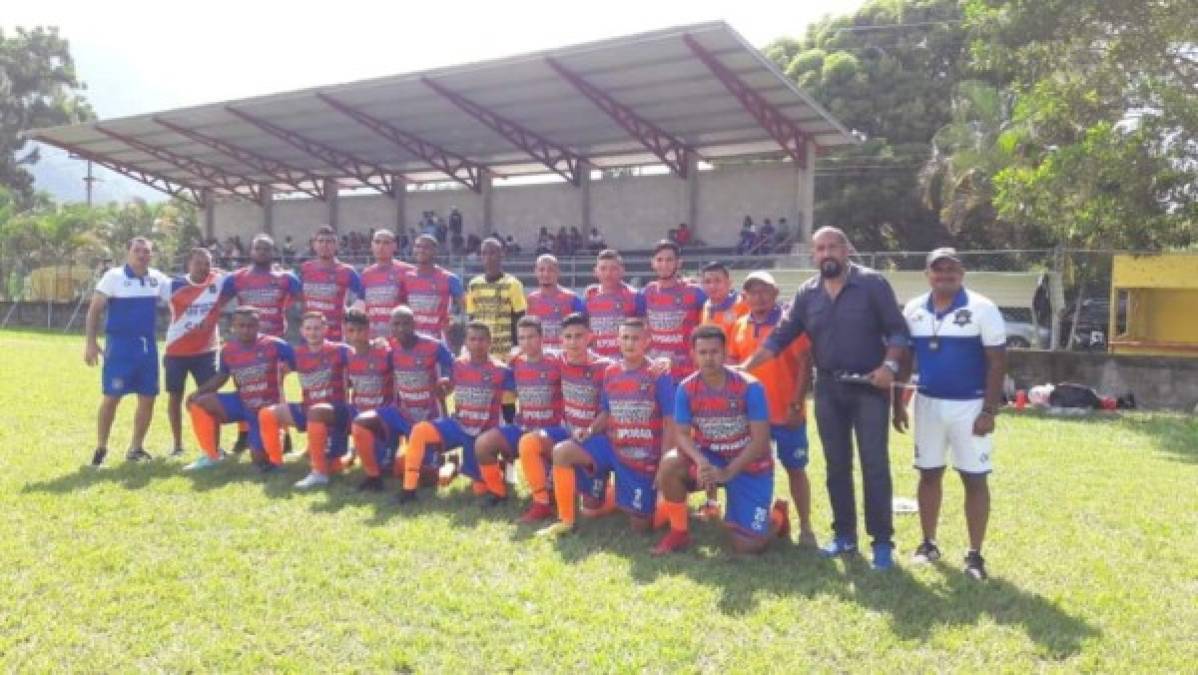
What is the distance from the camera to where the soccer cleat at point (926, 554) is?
5.41 m

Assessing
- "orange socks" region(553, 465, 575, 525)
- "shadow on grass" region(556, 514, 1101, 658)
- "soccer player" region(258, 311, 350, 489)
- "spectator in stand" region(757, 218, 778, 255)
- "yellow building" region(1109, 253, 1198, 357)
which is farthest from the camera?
"spectator in stand" region(757, 218, 778, 255)

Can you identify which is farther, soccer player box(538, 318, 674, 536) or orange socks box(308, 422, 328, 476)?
orange socks box(308, 422, 328, 476)

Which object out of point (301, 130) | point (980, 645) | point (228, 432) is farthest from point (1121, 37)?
point (301, 130)

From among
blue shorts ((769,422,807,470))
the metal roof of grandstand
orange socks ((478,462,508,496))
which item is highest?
the metal roof of grandstand

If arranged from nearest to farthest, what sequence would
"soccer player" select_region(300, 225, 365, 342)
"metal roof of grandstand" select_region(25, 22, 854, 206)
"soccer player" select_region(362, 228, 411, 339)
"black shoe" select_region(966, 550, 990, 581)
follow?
"black shoe" select_region(966, 550, 990, 581), "soccer player" select_region(362, 228, 411, 339), "soccer player" select_region(300, 225, 365, 342), "metal roof of grandstand" select_region(25, 22, 854, 206)

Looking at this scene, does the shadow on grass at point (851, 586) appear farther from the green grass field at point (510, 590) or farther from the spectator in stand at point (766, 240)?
the spectator in stand at point (766, 240)

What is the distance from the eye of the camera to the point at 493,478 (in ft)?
21.9

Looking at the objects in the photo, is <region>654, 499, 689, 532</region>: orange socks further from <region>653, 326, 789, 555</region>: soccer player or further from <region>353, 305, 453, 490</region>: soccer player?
<region>353, 305, 453, 490</region>: soccer player

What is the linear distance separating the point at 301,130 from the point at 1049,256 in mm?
22192

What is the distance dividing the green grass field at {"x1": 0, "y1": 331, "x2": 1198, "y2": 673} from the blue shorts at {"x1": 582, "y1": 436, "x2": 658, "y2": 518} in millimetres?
211

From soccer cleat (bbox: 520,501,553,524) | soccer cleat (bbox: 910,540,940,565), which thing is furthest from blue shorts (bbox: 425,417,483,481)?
soccer cleat (bbox: 910,540,940,565)

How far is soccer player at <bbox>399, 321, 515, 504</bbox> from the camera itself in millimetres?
6926

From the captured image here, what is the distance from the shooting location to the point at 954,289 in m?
5.29

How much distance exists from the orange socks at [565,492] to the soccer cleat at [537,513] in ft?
0.78
